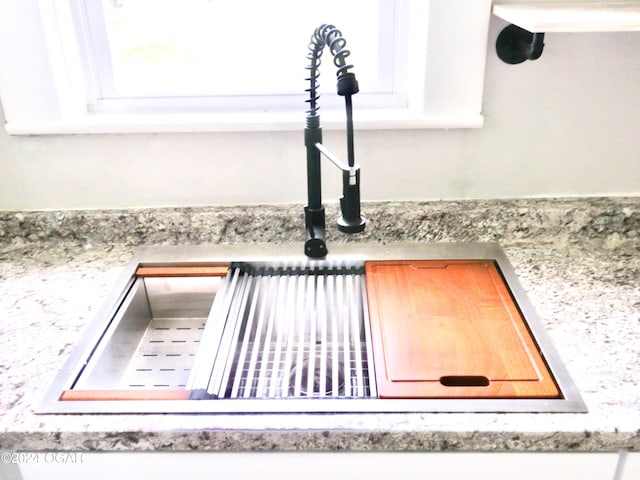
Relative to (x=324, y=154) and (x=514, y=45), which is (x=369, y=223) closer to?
(x=324, y=154)

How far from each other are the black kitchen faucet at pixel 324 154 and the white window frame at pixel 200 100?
0.13 meters

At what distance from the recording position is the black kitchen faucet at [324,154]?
0.98 metres

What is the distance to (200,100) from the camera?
1.34 meters

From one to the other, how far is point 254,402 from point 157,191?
630mm

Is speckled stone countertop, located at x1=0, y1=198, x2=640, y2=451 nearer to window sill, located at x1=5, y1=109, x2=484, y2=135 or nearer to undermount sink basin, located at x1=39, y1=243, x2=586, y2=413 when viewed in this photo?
undermount sink basin, located at x1=39, y1=243, x2=586, y2=413

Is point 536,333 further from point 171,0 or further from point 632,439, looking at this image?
point 171,0

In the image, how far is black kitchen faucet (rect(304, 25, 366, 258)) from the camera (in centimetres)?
98

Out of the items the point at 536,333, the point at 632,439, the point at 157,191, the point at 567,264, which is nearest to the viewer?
the point at 632,439

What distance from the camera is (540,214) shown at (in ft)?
4.28

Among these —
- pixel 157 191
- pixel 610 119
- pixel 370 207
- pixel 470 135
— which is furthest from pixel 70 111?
pixel 610 119
